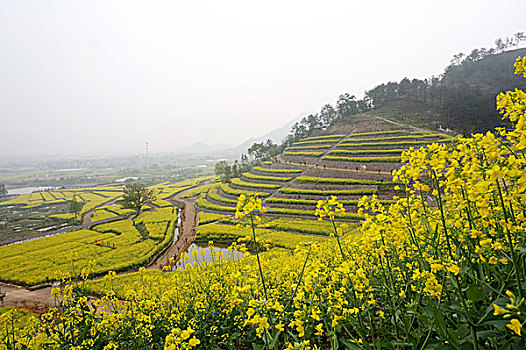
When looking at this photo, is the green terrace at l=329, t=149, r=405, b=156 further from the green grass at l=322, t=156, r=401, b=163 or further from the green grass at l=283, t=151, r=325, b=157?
the green grass at l=283, t=151, r=325, b=157

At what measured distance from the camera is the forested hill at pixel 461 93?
4162 cm

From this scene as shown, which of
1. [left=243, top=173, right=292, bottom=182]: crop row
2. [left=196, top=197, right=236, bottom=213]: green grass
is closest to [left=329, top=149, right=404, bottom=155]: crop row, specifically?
[left=243, top=173, right=292, bottom=182]: crop row

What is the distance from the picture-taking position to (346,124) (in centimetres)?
5459

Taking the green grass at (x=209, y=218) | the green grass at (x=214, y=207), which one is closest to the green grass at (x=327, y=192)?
the green grass at (x=214, y=207)

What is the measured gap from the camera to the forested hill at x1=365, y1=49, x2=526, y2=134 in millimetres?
41625

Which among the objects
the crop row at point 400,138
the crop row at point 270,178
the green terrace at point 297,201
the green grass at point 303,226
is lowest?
the green grass at point 303,226

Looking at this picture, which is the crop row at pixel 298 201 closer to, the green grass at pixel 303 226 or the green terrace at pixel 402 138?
the green grass at pixel 303 226

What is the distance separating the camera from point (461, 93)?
46812 mm

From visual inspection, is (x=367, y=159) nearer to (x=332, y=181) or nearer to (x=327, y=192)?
(x=332, y=181)

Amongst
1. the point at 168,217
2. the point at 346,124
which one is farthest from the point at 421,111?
the point at 168,217

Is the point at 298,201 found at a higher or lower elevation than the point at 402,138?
lower

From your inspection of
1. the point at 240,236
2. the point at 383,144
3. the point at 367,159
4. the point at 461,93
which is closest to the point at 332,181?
the point at 367,159

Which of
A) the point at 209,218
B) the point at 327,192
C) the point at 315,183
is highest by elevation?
the point at 315,183

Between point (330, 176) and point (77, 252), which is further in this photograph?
point (330, 176)
